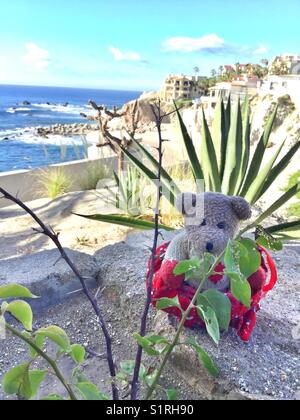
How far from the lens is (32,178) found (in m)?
6.29

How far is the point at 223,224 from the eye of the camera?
1334 mm

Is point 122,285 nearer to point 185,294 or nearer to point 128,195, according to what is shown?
point 185,294

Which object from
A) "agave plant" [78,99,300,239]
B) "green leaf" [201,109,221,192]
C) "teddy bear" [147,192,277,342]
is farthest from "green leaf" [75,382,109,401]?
"green leaf" [201,109,221,192]

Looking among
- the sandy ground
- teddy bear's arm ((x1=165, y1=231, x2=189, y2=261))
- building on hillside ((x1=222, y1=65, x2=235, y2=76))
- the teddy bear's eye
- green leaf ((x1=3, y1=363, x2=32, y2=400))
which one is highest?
building on hillside ((x1=222, y1=65, x2=235, y2=76))

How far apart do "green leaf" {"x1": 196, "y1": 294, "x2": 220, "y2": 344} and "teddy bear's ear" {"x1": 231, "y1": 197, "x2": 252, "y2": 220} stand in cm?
82

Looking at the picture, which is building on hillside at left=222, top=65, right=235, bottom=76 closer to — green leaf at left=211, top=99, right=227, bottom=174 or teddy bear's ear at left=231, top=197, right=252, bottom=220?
green leaf at left=211, top=99, right=227, bottom=174

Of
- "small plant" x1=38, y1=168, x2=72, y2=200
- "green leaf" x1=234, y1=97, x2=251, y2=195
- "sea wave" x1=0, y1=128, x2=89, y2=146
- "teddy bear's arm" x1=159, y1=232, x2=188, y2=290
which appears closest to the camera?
"teddy bear's arm" x1=159, y1=232, x2=188, y2=290

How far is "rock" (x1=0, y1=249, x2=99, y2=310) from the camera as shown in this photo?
6.24ft

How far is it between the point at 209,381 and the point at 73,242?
78.2 inches

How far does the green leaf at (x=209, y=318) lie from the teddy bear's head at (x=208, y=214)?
765mm

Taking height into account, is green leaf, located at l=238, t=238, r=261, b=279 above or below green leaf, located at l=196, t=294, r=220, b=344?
above

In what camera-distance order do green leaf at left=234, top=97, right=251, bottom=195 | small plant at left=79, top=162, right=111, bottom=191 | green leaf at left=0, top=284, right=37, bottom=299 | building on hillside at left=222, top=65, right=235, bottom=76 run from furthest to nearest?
1. building on hillside at left=222, top=65, right=235, bottom=76
2. small plant at left=79, top=162, right=111, bottom=191
3. green leaf at left=234, top=97, right=251, bottom=195
4. green leaf at left=0, top=284, right=37, bottom=299

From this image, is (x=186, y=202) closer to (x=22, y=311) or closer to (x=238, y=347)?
(x=238, y=347)
